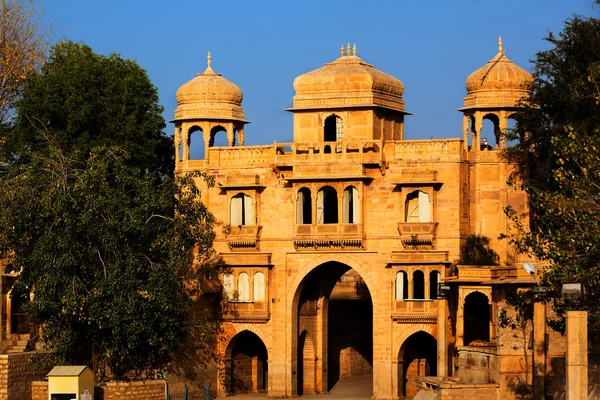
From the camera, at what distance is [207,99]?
5388 cm

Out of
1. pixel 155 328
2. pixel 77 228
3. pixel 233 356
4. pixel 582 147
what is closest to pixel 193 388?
pixel 233 356

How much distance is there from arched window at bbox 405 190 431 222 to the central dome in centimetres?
328

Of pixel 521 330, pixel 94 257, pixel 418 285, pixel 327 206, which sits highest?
pixel 327 206

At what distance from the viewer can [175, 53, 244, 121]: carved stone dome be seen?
53781mm

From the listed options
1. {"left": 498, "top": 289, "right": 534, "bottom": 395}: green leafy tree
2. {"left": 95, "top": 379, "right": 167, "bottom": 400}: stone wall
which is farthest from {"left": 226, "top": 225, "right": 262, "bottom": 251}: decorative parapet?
{"left": 498, "top": 289, "right": 534, "bottom": 395}: green leafy tree

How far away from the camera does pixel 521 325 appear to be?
138ft

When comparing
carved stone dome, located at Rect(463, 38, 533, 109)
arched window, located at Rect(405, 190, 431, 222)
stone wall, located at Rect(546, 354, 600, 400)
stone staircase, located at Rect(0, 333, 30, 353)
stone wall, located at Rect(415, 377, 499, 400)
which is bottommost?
stone wall, located at Rect(415, 377, 499, 400)

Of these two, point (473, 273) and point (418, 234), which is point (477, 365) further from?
point (418, 234)

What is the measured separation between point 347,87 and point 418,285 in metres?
6.88

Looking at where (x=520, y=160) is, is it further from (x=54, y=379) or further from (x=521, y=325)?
(x=54, y=379)

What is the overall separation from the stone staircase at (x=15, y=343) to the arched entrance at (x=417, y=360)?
12.4 metres

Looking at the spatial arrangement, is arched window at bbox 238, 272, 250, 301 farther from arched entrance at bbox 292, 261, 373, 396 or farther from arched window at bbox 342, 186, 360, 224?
arched window at bbox 342, 186, 360, 224

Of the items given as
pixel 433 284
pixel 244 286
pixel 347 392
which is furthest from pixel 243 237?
pixel 433 284

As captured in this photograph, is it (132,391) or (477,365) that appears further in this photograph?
(477,365)
